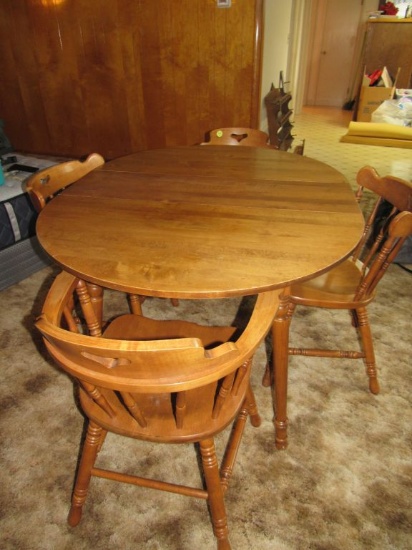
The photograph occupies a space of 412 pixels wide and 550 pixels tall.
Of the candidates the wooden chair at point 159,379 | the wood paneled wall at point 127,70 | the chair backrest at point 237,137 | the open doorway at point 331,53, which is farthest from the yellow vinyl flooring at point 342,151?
the wooden chair at point 159,379

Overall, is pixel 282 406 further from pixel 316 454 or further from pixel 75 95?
pixel 75 95

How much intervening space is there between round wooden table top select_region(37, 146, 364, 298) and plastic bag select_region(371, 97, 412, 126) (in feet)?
14.5

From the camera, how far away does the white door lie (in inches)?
265

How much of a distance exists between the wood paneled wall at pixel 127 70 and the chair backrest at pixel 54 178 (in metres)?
2.09

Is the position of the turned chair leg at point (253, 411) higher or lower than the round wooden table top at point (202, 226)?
lower

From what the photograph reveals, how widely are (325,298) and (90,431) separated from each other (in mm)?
952

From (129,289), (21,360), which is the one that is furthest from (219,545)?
(21,360)

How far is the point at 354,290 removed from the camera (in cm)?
152

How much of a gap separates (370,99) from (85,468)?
20.7ft

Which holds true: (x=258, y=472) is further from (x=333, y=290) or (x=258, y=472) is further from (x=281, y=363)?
(x=333, y=290)

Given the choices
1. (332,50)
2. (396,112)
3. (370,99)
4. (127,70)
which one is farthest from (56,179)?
(332,50)

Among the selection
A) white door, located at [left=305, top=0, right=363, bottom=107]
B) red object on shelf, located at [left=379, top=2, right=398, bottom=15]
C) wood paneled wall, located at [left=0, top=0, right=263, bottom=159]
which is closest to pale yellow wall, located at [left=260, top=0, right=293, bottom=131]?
wood paneled wall, located at [left=0, top=0, right=263, bottom=159]

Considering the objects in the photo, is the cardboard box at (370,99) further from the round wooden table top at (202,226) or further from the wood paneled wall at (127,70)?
the round wooden table top at (202,226)

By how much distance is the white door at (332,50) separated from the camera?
6.72 m
